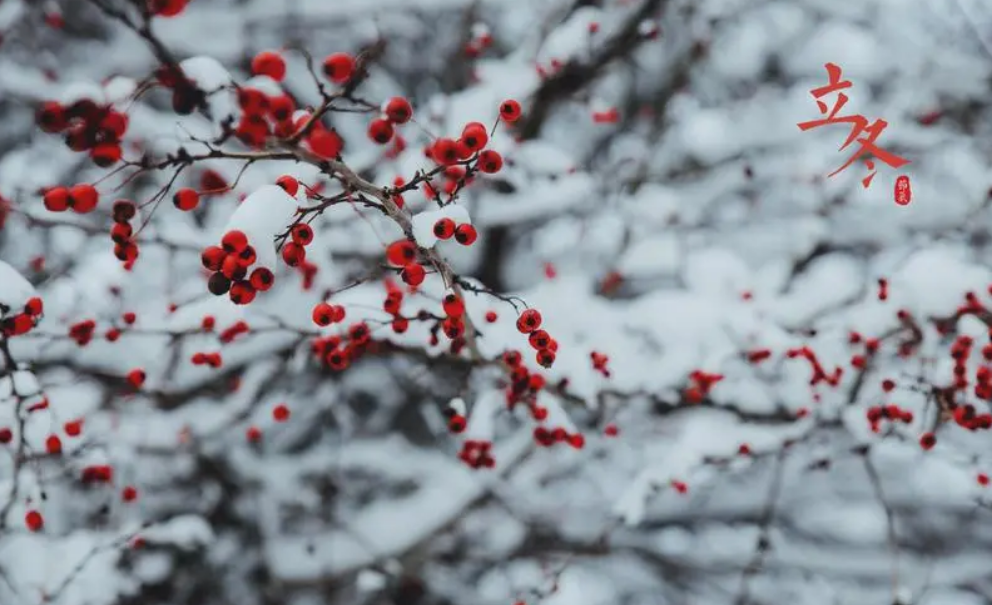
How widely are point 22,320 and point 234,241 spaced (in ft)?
3.06

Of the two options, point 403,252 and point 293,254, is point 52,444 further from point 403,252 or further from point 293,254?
point 403,252

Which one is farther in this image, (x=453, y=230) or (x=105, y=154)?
(x=453, y=230)

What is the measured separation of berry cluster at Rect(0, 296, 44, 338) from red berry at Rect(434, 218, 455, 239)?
1.25 m

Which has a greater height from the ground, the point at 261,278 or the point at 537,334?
the point at 261,278

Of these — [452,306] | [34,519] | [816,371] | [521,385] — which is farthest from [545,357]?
[34,519]

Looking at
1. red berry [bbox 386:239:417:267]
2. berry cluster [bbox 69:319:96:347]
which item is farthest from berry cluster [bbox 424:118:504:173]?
berry cluster [bbox 69:319:96:347]

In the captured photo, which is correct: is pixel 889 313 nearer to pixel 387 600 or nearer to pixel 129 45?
pixel 387 600

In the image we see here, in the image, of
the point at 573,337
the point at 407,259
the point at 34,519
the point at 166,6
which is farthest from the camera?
the point at 573,337

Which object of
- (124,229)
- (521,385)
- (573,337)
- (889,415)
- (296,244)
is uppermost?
(573,337)

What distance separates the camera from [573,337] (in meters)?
3.50

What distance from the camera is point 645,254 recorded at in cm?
452

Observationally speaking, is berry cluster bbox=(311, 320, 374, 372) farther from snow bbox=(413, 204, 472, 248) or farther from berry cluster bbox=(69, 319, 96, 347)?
berry cluster bbox=(69, 319, 96, 347)

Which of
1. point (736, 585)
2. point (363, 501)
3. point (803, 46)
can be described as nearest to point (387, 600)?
point (363, 501)

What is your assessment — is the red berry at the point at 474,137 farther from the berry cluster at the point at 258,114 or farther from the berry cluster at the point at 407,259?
the berry cluster at the point at 258,114
